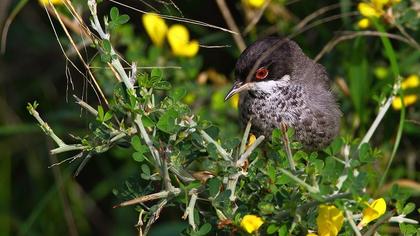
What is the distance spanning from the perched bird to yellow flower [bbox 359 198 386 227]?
1262 millimetres

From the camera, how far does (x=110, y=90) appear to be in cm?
417

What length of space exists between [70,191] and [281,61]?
5.39 feet

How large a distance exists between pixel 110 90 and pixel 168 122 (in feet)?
5.32

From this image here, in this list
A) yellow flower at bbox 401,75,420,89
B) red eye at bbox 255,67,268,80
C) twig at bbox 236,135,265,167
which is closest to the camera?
twig at bbox 236,135,265,167

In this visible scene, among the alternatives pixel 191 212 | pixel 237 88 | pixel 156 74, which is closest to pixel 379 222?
pixel 191 212

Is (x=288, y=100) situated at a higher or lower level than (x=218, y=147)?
lower

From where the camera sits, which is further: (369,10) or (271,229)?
(369,10)

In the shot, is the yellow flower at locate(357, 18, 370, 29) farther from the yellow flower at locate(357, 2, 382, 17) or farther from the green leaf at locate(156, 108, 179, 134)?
the green leaf at locate(156, 108, 179, 134)

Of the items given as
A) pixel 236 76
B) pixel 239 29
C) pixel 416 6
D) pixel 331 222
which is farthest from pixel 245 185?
pixel 239 29

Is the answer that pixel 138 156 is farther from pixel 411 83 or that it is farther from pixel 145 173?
pixel 411 83

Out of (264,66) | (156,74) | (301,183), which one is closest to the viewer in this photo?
(301,183)

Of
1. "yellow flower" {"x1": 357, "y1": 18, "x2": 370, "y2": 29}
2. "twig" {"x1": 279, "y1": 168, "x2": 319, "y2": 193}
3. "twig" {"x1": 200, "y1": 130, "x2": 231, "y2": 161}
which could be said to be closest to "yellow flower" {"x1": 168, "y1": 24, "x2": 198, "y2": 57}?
"yellow flower" {"x1": 357, "y1": 18, "x2": 370, "y2": 29}

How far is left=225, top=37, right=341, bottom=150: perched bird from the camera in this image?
387 cm


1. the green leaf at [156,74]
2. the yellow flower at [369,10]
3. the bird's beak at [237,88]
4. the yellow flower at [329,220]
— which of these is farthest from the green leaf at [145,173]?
the yellow flower at [369,10]
